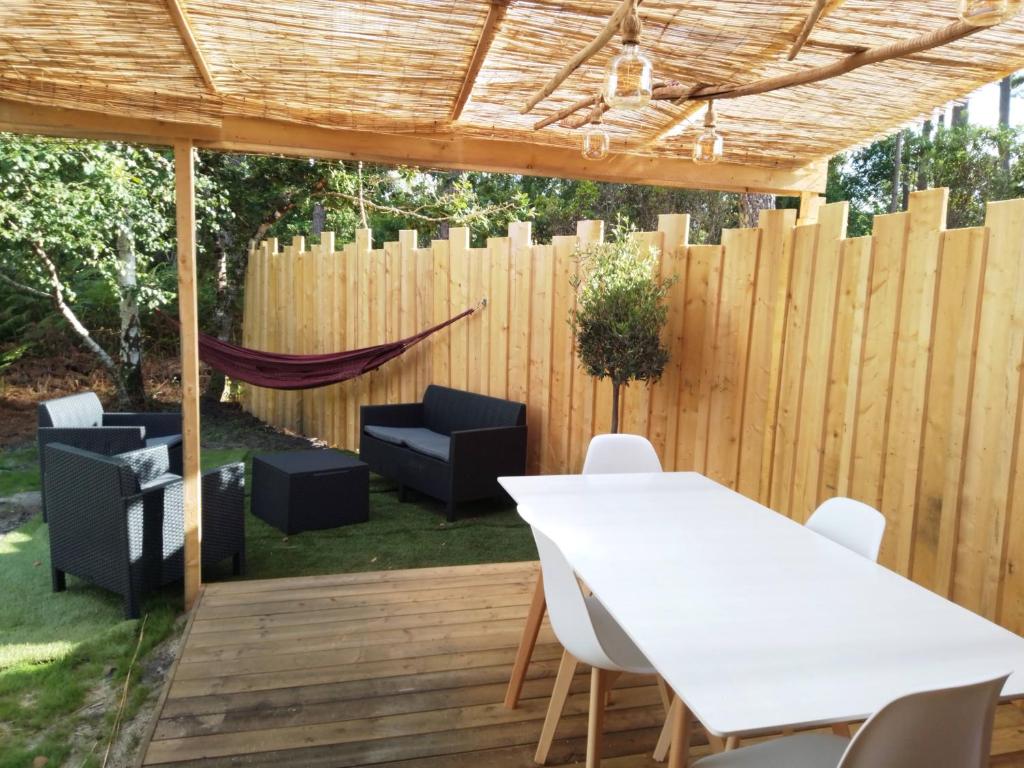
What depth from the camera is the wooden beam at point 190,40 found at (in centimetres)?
228

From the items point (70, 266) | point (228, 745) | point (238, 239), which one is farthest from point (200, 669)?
point (238, 239)

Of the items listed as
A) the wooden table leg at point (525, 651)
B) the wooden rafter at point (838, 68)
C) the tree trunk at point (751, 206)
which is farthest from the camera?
the tree trunk at point (751, 206)

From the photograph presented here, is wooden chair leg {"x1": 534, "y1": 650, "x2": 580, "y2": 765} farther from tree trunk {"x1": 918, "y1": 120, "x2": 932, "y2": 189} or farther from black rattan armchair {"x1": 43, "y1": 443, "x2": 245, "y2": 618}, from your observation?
tree trunk {"x1": 918, "y1": 120, "x2": 932, "y2": 189}

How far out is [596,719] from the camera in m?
1.76

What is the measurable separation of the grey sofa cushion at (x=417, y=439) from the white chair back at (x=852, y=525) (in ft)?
8.51

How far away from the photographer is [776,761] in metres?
1.48

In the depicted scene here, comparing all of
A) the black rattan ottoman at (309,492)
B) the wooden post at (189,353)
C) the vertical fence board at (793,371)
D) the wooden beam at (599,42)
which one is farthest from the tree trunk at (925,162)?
the wooden post at (189,353)

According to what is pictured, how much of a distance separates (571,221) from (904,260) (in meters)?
7.62

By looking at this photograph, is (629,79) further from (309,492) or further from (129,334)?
(129,334)

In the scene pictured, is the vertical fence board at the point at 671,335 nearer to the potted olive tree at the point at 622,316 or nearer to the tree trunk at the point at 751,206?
the potted olive tree at the point at 622,316

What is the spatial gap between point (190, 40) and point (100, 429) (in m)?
2.52

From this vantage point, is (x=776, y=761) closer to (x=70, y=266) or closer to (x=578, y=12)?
(x=578, y=12)

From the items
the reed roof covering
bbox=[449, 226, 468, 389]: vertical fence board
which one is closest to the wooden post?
the reed roof covering

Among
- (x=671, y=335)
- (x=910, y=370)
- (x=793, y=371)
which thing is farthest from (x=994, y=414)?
(x=671, y=335)
